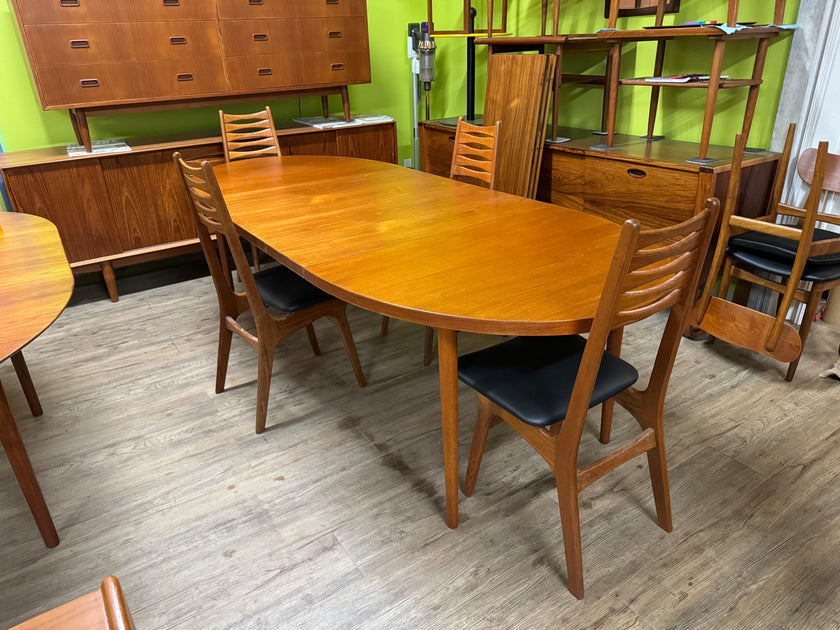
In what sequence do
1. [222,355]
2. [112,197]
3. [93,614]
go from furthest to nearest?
[112,197] → [222,355] → [93,614]

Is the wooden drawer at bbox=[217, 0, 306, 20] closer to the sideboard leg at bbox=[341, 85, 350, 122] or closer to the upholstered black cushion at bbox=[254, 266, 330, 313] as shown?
the sideboard leg at bbox=[341, 85, 350, 122]

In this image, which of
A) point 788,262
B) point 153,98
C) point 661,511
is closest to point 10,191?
point 153,98

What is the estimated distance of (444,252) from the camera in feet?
5.33

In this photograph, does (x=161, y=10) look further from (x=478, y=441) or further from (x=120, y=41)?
(x=478, y=441)

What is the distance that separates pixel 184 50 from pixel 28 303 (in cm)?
226

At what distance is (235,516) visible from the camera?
1714 millimetres

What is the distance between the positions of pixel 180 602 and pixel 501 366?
3.36 feet

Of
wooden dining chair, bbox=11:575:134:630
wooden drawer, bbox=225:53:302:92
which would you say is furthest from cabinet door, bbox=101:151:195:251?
wooden dining chair, bbox=11:575:134:630

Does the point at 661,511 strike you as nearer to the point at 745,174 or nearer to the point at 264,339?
the point at 264,339

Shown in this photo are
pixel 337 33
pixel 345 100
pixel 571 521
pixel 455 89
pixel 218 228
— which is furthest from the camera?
pixel 455 89

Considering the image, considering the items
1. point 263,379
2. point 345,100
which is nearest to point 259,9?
point 345,100

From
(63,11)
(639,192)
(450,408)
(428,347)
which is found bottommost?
(428,347)

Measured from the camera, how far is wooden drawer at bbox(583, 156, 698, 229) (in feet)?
8.36

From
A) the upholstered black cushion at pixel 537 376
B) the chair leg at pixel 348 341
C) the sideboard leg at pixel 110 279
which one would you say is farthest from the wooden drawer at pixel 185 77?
the upholstered black cushion at pixel 537 376
